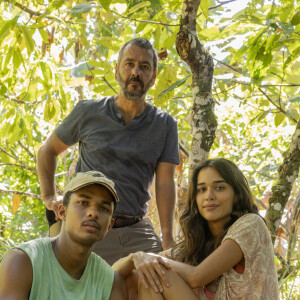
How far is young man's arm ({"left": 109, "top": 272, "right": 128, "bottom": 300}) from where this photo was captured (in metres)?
→ 2.70

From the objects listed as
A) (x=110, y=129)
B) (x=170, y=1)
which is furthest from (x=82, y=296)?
(x=170, y=1)

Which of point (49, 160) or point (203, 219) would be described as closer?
point (203, 219)

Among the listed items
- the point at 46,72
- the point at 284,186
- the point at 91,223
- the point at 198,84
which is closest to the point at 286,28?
the point at 198,84

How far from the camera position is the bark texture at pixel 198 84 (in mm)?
3473

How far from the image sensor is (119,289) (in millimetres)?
2752

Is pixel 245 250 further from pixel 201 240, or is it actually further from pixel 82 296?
pixel 82 296

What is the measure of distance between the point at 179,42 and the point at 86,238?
5.03 feet

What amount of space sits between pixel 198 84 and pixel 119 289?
4.97ft

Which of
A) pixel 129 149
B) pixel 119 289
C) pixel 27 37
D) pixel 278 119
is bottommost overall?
pixel 119 289

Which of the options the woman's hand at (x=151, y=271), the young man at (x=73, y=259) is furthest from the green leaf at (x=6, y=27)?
the woman's hand at (x=151, y=271)

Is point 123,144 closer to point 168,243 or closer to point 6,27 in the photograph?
point 168,243

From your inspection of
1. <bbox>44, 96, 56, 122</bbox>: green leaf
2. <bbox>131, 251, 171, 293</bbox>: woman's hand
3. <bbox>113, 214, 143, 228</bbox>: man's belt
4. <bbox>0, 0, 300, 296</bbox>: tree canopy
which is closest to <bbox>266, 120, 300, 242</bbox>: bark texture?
<bbox>0, 0, 300, 296</bbox>: tree canopy

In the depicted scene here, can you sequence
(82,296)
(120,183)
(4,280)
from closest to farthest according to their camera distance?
(4,280) < (82,296) < (120,183)

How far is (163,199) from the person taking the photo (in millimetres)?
3395
